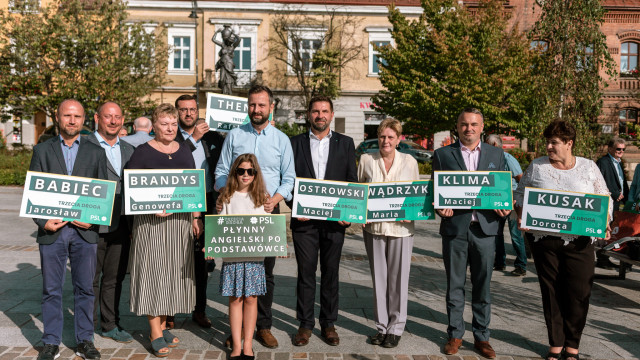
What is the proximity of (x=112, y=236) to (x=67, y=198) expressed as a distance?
0.77 metres

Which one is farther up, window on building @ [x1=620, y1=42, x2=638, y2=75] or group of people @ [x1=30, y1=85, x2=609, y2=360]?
window on building @ [x1=620, y1=42, x2=638, y2=75]

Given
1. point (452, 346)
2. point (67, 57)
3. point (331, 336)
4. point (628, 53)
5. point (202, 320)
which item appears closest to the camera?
point (452, 346)

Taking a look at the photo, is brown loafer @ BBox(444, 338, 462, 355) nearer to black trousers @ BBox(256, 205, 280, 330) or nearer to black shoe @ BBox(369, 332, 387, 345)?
black shoe @ BBox(369, 332, 387, 345)

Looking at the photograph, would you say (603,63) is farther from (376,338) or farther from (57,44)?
(57,44)

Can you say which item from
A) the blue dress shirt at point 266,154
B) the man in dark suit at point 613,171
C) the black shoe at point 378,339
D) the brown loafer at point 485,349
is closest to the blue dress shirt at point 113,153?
the blue dress shirt at point 266,154

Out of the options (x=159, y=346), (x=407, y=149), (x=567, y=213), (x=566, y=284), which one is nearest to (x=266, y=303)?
(x=159, y=346)

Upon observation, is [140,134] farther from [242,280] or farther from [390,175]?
[390,175]

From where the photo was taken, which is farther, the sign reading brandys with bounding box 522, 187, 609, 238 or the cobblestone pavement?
the cobblestone pavement

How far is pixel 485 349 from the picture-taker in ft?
15.2

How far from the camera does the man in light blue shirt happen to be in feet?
16.0

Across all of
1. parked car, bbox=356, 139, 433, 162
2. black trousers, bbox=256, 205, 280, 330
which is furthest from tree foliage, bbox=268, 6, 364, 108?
black trousers, bbox=256, 205, 280, 330

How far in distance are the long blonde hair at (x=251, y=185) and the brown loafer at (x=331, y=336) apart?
4.93 ft

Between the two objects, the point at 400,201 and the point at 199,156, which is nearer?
the point at 400,201

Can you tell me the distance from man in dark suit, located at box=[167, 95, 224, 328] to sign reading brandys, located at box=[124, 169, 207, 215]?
739 millimetres
